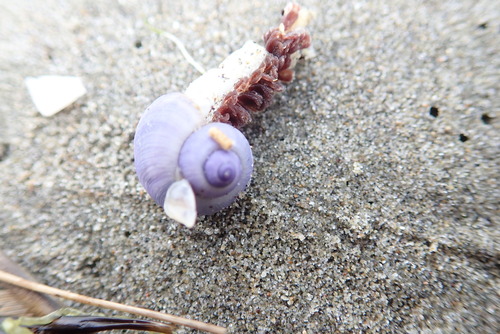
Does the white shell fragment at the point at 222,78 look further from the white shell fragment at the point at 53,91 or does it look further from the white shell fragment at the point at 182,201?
the white shell fragment at the point at 53,91

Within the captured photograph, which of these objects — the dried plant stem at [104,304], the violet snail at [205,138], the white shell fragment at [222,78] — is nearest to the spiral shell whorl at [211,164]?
the violet snail at [205,138]

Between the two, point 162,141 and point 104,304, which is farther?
point 104,304

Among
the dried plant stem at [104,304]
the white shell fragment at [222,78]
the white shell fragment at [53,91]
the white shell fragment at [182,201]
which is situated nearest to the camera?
the white shell fragment at [182,201]

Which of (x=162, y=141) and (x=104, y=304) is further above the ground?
(x=162, y=141)

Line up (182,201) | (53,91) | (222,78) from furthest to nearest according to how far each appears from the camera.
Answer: (53,91) < (222,78) < (182,201)

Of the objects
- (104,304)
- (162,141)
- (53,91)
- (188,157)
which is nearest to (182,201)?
(188,157)

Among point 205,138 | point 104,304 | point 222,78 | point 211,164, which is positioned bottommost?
point 104,304

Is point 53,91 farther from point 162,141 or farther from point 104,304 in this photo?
point 104,304

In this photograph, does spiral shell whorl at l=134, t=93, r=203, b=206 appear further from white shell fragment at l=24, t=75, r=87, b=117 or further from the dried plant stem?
white shell fragment at l=24, t=75, r=87, b=117

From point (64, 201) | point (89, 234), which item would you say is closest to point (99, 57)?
point (64, 201)
